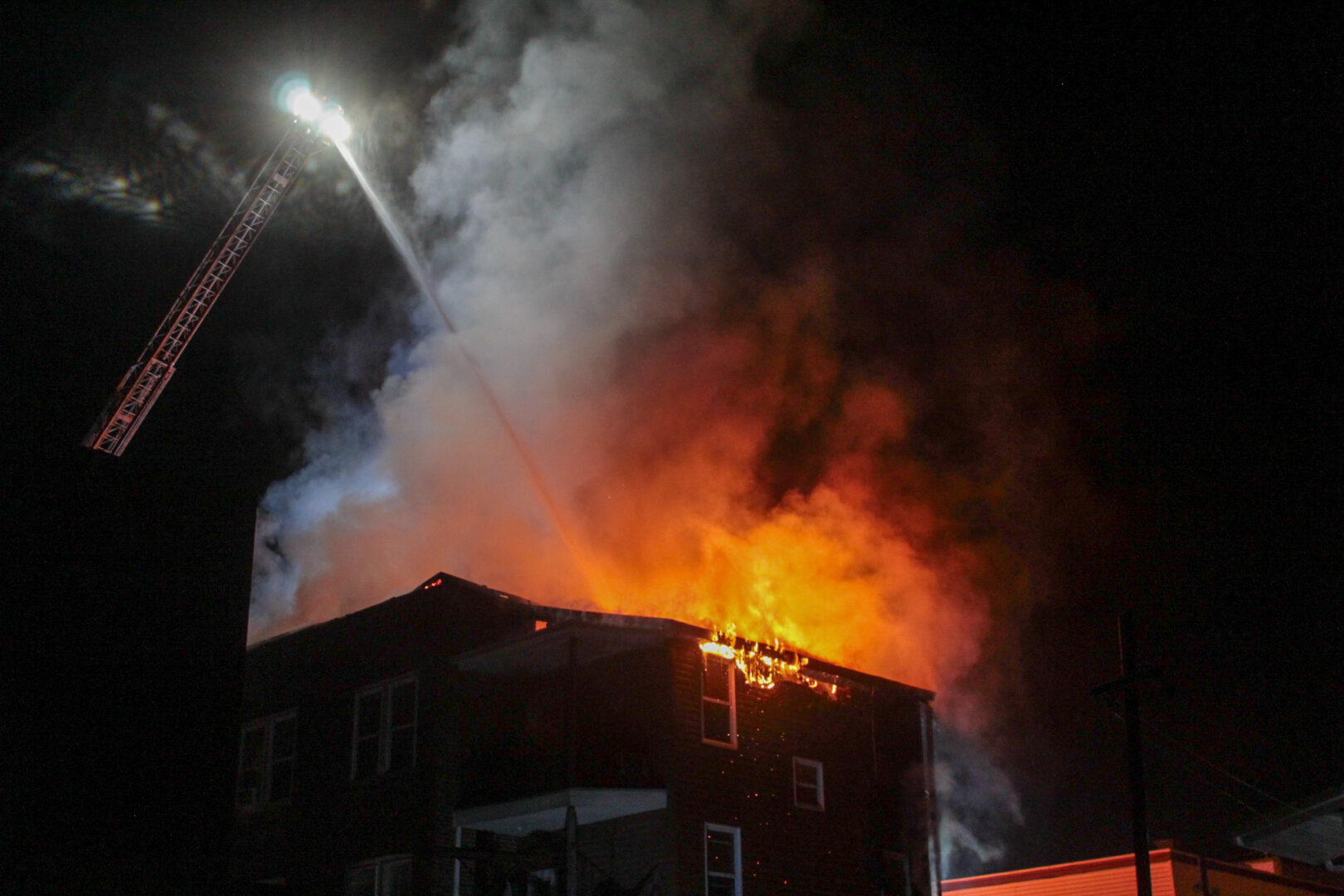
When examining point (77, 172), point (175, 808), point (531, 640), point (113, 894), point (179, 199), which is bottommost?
point (113, 894)

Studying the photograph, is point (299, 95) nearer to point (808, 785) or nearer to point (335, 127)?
point (335, 127)

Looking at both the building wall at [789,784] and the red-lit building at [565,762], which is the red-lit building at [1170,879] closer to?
the red-lit building at [565,762]

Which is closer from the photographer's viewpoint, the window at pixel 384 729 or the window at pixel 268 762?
the window at pixel 384 729

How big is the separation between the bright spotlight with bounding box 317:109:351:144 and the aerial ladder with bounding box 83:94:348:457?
28 mm

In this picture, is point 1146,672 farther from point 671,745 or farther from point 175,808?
point 175,808

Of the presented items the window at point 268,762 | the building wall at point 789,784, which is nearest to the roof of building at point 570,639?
the building wall at point 789,784

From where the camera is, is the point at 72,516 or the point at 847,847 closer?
the point at 72,516

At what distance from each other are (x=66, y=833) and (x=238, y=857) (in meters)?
10.00

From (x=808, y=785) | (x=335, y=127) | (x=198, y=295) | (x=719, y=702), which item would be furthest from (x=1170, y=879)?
(x=335, y=127)

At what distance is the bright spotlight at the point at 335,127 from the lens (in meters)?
27.7

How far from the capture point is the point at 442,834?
18688mm

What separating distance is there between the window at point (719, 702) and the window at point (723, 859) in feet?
4.19

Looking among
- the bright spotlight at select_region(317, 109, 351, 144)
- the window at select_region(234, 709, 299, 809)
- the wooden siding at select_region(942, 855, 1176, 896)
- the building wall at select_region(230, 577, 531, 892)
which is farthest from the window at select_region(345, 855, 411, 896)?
the bright spotlight at select_region(317, 109, 351, 144)

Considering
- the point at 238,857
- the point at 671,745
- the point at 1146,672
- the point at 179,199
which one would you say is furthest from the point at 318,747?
the point at 1146,672
